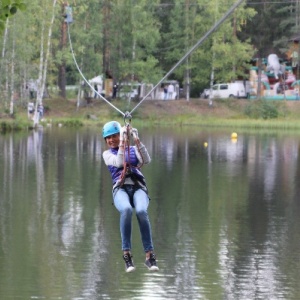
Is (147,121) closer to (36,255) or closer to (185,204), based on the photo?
(185,204)

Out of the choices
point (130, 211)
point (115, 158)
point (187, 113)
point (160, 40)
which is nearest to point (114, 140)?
point (115, 158)

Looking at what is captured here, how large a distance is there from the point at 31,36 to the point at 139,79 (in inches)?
623

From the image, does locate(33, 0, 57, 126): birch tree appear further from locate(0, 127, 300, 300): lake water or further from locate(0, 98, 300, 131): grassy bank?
locate(0, 127, 300, 300): lake water

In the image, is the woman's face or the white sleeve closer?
the white sleeve

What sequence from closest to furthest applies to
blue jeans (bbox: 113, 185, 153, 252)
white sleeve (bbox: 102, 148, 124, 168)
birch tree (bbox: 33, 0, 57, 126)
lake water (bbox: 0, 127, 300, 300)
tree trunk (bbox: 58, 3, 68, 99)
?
blue jeans (bbox: 113, 185, 153, 252)
white sleeve (bbox: 102, 148, 124, 168)
lake water (bbox: 0, 127, 300, 300)
birch tree (bbox: 33, 0, 57, 126)
tree trunk (bbox: 58, 3, 68, 99)

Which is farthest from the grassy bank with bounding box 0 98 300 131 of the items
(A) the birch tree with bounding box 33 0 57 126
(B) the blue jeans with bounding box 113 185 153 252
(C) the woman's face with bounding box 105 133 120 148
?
(B) the blue jeans with bounding box 113 185 153 252

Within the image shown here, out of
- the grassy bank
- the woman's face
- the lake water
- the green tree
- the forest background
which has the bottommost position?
the lake water

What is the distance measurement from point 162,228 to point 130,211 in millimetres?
18528

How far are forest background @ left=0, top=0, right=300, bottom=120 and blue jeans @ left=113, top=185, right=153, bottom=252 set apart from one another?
5762cm

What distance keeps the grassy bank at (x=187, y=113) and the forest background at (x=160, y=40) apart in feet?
7.49

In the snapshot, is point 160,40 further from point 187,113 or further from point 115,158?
point 115,158

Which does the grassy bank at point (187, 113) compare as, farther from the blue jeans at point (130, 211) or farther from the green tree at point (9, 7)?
the blue jeans at point (130, 211)

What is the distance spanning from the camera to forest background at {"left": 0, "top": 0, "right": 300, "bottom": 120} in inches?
3014

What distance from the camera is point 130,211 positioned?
1321 cm
